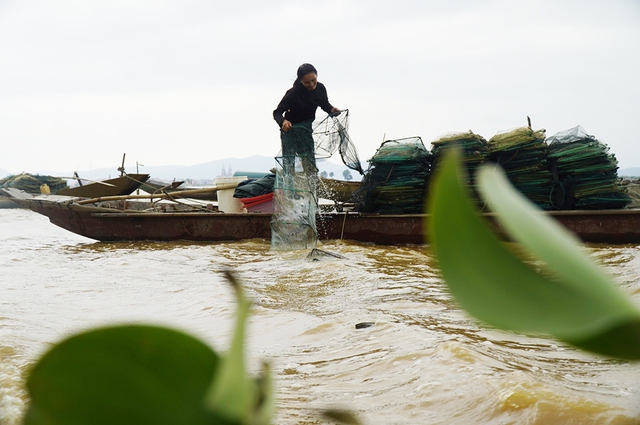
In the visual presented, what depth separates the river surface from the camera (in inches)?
80.1

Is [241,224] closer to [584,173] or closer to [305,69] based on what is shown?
[305,69]

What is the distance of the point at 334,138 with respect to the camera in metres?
8.11

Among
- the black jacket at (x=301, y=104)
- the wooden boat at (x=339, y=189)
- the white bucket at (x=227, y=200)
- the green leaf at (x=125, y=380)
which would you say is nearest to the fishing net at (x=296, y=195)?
the black jacket at (x=301, y=104)

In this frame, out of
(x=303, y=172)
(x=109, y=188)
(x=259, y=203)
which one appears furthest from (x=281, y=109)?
(x=109, y=188)

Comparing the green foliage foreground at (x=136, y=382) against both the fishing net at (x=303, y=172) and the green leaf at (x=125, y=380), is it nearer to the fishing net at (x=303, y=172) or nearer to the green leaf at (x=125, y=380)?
the green leaf at (x=125, y=380)

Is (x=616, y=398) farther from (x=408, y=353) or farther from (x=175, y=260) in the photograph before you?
(x=175, y=260)

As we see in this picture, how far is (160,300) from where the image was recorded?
5102 millimetres

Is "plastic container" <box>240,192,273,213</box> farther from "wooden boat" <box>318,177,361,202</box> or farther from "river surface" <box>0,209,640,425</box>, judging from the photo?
"river surface" <box>0,209,640,425</box>

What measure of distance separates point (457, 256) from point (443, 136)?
8703mm

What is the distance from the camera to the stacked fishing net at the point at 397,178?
8.61m

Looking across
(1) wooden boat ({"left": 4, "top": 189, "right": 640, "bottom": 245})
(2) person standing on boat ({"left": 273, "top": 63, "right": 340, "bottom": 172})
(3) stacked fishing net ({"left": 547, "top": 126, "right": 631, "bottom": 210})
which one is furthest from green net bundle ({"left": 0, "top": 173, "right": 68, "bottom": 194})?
(3) stacked fishing net ({"left": 547, "top": 126, "right": 631, "bottom": 210})

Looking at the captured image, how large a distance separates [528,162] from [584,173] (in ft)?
2.52

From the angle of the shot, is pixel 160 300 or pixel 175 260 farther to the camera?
pixel 175 260

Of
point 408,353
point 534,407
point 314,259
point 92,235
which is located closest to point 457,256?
point 534,407
